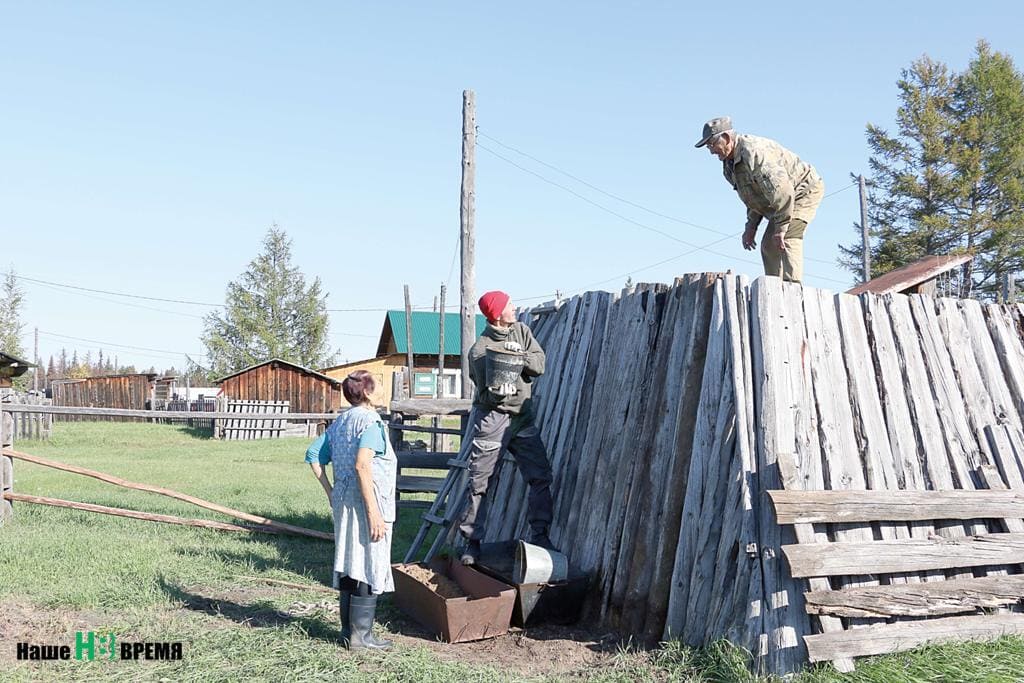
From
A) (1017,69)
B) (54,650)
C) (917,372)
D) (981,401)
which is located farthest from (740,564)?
(1017,69)

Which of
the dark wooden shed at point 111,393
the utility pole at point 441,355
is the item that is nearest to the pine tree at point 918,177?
the utility pole at point 441,355

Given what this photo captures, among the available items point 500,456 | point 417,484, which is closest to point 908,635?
point 500,456

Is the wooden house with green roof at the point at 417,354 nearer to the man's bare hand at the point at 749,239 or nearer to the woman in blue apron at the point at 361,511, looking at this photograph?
the man's bare hand at the point at 749,239

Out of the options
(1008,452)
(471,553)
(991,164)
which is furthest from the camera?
(991,164)

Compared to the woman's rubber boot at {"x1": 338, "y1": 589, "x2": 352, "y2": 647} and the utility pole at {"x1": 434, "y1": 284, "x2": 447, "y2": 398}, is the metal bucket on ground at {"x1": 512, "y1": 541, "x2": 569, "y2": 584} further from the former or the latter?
the utility pole at {"x1": 434, "y1": 284, "x2": 447, "y2": 398}

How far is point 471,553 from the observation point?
20.2 feet

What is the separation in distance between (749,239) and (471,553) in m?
3.32

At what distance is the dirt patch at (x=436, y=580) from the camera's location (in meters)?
6.04

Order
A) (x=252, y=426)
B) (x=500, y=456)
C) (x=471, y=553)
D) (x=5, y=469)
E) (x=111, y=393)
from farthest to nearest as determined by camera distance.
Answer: (x=111, y=393) < (x=252, y=426) < (x=5, y=469) < (x=500, y=456) < (x=471, y=553)

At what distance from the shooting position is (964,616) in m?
4.84

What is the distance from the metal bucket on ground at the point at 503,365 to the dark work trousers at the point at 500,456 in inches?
11.2

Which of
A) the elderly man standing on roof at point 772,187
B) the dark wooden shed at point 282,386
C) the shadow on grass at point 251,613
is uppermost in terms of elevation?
the elderly man standing on roof at point 772,187

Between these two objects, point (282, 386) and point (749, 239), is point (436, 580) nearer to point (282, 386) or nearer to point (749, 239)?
point (749, 239)

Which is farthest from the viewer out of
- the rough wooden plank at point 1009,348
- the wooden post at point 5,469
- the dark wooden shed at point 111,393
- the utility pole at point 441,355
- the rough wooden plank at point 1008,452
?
the dark wooden shed at point 111,393
